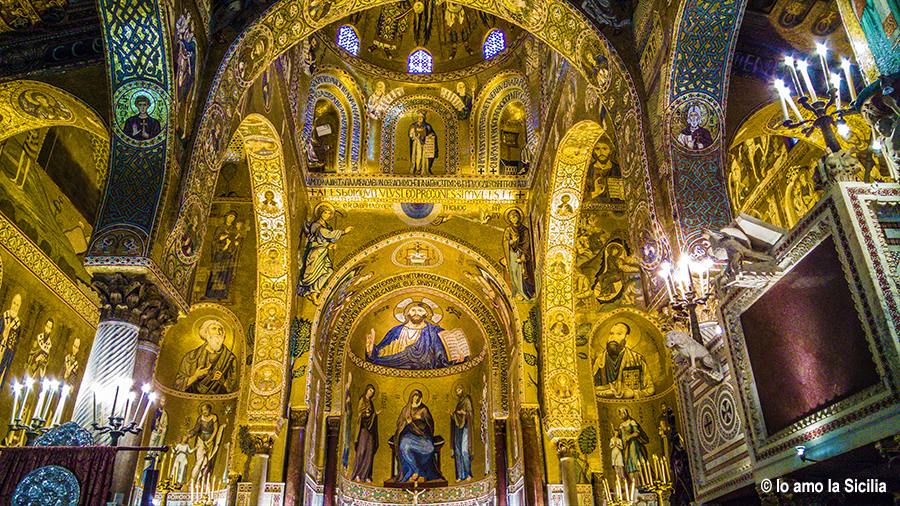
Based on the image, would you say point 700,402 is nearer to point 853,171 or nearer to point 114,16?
point 853,171

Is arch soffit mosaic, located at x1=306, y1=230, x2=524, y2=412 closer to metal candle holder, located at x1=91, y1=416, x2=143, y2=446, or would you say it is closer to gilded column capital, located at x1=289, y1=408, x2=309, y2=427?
gilded column capital, located at x1=289, y1=408, x2=309, y2=427

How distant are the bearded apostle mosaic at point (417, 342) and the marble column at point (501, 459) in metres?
2.22

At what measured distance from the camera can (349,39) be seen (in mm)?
13906

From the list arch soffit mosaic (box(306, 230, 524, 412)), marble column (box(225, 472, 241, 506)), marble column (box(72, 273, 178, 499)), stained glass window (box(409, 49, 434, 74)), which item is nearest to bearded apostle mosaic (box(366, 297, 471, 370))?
arch soffit mosaic (box(306, 230, 524, 412))

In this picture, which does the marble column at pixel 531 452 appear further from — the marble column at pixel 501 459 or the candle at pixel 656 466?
the candle at pixel 656 466

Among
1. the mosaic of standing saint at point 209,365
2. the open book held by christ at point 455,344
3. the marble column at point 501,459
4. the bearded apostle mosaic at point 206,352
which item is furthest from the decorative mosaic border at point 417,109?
the marble column at point 501,459

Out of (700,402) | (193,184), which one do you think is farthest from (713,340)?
(193,184)

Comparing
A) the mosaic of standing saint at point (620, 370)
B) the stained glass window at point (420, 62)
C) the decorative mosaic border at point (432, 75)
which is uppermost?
the stained glass window at point (420, 62)

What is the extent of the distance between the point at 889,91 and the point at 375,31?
40.1ft

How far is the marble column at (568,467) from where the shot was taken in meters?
11.6

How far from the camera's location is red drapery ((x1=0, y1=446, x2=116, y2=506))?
4.80 metres

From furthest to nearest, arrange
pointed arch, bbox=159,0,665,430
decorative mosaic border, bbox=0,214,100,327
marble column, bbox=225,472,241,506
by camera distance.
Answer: marble column, bbox=225,472,241,506
decorative mosaic border, bbox=0,214,100,327
pointed arch, bbox=159,0,665,430

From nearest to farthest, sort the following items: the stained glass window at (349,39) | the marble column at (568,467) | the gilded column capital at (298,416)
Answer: the marble column at (568,467), the gilded column capital at (298,416), the stained glass window at (349,39)

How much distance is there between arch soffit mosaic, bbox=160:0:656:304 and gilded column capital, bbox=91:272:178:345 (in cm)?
31
